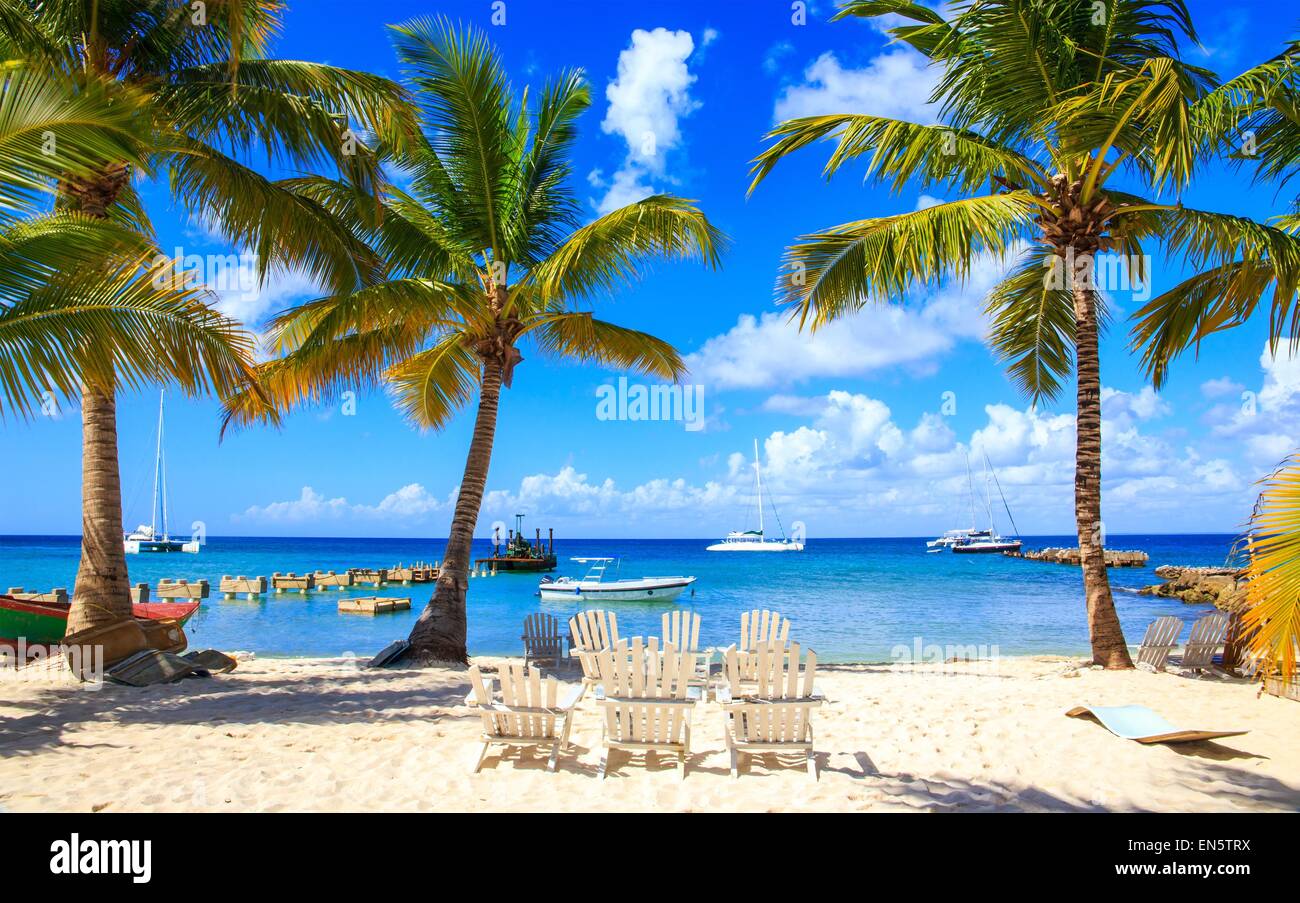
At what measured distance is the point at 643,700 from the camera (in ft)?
19.2

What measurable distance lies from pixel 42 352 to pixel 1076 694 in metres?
10.3

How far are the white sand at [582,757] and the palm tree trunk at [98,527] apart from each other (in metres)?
0.86

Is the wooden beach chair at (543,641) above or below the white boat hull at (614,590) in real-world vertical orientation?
above

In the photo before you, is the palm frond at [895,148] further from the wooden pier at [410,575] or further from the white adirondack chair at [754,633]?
the wooden pier at [410,575]

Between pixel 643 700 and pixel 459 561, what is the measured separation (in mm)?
6322

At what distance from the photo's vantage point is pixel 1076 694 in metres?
8.72

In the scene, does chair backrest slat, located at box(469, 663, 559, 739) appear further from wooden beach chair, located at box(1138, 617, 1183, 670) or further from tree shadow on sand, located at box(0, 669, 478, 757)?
wooden beach chair, located at box(1138, 617, 1183, 670)

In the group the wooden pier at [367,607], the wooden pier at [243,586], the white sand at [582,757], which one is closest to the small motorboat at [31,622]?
the white sand at [582,757]

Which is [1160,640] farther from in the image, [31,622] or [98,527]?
[31,622]

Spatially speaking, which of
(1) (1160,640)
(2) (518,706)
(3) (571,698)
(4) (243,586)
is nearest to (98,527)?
(2) (518,706)

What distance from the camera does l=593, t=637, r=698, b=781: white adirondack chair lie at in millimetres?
5844

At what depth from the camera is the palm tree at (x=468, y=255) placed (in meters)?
10.6

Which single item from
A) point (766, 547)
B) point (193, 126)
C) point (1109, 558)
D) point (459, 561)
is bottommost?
point (766, 547)
